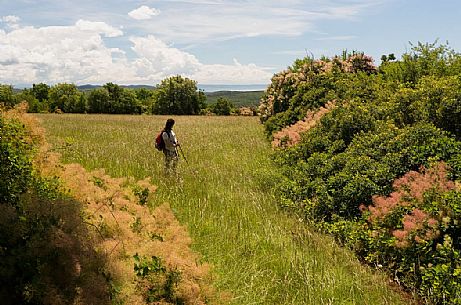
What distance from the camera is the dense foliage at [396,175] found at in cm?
579

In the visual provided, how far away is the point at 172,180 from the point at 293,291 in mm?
5261

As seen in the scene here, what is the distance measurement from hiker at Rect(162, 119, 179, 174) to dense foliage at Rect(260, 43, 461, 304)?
2881mm

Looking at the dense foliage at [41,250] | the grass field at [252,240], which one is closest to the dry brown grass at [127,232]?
the dense foliage at [41,250]

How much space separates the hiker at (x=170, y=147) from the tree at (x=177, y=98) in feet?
226

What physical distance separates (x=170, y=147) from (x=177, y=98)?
70263 mm

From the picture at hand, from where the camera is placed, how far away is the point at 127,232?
207 inches

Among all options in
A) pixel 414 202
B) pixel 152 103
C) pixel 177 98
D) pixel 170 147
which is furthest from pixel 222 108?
pixel 414 202

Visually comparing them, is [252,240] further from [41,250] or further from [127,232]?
[41,250]

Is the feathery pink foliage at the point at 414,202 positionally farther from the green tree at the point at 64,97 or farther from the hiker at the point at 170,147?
the green tree at the point at 64,97

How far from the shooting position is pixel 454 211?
586 cm

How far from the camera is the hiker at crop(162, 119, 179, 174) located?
10.4 m

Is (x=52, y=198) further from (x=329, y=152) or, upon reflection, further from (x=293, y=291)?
(x=329, y=152)

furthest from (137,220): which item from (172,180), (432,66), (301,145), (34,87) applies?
(34,87)

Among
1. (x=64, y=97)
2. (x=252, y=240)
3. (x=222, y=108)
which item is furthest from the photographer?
(x=222, y=108)
